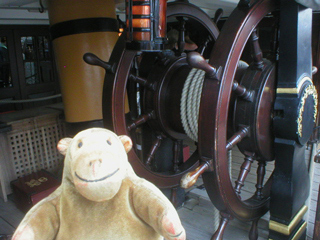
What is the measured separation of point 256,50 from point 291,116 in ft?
0.95

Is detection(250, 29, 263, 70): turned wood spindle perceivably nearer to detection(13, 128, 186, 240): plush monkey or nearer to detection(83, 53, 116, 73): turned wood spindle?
detection(83, 53, 116, 73): turned wood spindle

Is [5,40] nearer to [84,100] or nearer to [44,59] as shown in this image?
[44,59]

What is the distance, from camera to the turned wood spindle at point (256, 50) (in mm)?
1172

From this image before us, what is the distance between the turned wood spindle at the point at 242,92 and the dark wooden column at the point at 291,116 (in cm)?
11

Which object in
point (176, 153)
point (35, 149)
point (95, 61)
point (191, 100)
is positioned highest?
point (95, 61)

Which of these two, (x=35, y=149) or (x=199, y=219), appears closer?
(x=199, y=219)

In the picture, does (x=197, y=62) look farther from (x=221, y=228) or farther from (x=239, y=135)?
(x=221, y=228)

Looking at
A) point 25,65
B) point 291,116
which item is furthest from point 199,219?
point 25,65

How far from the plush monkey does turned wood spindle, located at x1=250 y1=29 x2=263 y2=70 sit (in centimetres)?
75

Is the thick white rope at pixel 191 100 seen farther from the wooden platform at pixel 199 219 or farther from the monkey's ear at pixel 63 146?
the monkey's ear at pixel 63 146

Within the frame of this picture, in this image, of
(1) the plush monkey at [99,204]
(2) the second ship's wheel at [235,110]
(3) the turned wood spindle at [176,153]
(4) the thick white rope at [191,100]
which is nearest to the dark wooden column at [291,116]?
(2) the second ship's wheel at [235,110]

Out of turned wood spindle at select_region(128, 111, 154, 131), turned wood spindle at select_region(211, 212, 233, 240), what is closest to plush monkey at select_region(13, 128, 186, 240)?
turned wood spindle at select_region(211, 212, 233, 240)

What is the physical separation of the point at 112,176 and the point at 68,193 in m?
0.15

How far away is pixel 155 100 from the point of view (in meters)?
1.54
